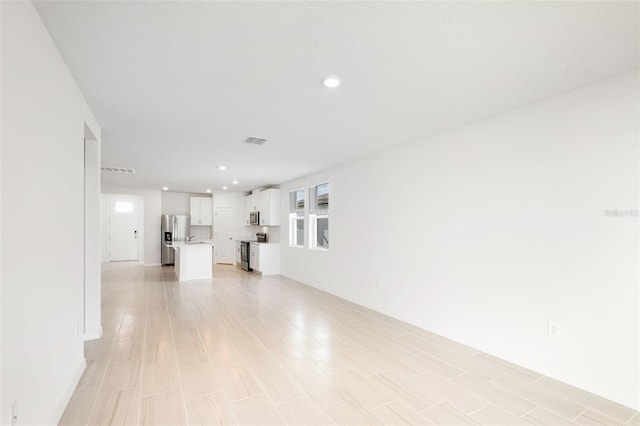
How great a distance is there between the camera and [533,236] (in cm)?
283

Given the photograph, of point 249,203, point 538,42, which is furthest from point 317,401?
point 249,203

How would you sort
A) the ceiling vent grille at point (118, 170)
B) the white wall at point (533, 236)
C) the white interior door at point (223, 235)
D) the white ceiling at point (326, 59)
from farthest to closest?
the white interior door at point (223, 235) < the ceiling vent grille at point (118, 170) < the white wall at point (533, 236) < the white ceiling at point (326, 59)

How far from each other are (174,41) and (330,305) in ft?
13.8

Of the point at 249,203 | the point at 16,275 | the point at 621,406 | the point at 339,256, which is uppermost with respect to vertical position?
the point at 249,203

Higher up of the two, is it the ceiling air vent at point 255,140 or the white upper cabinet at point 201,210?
the ceiling air vent at point 255,140

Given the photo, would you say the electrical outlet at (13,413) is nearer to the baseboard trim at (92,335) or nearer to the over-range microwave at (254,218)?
the baseboard trim at (92,335)

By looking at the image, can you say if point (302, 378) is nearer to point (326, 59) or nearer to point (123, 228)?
point (326, 59)

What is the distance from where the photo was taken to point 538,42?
6.29 feet

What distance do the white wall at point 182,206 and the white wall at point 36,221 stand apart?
8.04 meters

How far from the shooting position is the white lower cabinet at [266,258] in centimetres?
798

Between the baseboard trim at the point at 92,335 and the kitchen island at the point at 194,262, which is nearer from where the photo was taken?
the baseboard trim at the point at 92,335

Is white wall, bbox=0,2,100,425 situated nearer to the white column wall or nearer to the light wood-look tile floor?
the light wood-look tile floor

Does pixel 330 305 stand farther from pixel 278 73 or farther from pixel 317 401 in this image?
pixel 278 73

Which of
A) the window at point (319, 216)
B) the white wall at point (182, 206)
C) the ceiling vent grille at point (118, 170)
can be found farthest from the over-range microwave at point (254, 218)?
the ceiling vent grille at point (118, 170)
